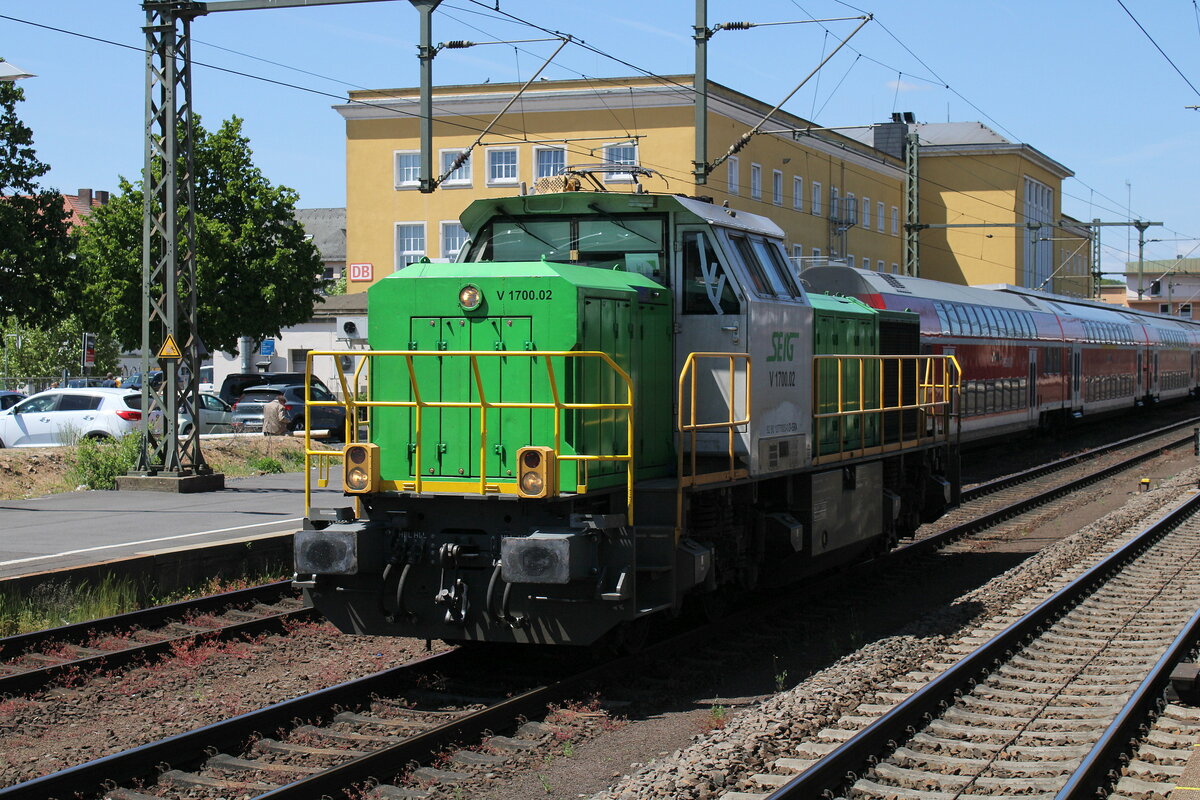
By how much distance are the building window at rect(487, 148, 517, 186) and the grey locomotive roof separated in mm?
36103

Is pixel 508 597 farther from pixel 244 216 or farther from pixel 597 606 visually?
pixel 244 216

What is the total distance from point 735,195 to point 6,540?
35218 mm

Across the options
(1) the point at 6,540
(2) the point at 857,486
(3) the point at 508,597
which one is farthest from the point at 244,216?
(3) the point at 508,597

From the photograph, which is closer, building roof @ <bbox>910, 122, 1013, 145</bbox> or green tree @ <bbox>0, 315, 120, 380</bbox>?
green tree @ <bbox>0, 315, 120, 380</bbox>

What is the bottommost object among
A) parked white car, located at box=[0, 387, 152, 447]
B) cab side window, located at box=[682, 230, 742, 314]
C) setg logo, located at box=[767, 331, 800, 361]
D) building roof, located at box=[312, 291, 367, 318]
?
parked white car, located at box=[0, 387, 152, 447]

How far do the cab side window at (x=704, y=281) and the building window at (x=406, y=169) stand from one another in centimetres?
3810

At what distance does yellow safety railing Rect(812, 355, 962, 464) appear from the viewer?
10.7 meters

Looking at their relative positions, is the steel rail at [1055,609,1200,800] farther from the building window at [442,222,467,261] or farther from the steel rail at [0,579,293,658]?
the building window at [442,222,467,261]

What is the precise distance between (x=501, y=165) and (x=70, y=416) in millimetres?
23459

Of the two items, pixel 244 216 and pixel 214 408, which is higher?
pixel 244 216

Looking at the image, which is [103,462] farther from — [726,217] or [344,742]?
[344,742]

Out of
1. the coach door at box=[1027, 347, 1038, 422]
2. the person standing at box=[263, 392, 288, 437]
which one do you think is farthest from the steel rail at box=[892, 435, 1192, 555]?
the person standing at box=[263, 392, 288, 437]

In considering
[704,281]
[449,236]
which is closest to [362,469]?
[704,281]

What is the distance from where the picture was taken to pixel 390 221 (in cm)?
4612
